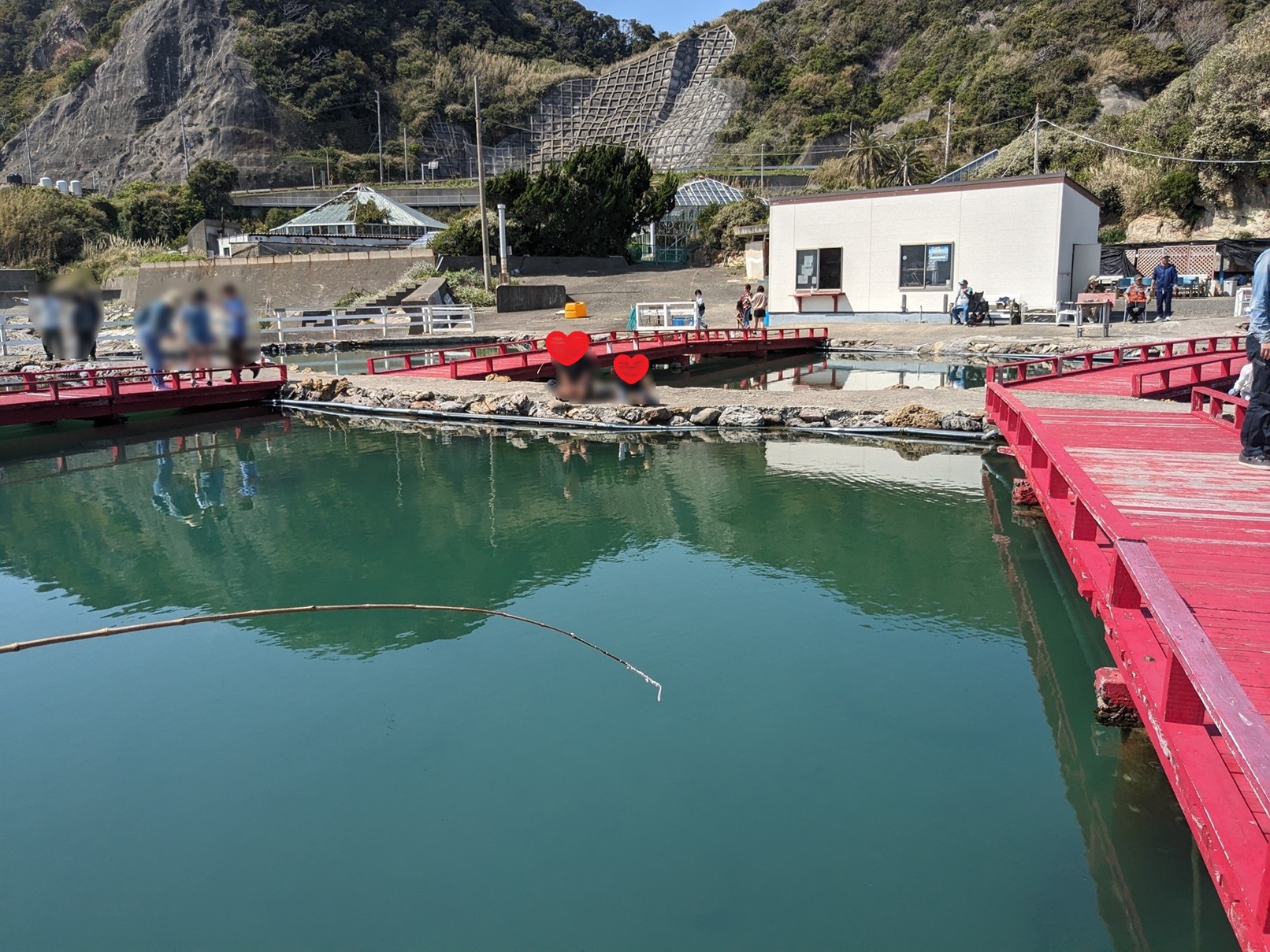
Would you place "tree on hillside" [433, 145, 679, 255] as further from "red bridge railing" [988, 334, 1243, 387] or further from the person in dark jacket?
"red bridge railing" [988, 334, 1243, 387]

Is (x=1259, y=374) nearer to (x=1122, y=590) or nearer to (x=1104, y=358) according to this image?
(x=1122, y=590)

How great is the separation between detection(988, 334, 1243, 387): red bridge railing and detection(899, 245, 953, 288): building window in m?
7.68

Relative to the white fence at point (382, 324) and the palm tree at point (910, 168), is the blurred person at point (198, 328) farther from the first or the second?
the palm tree at point (910, 168)

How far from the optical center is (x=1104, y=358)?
1758cm

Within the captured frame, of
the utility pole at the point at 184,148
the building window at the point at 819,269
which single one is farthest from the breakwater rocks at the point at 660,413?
the utility pole at the point at 184,148

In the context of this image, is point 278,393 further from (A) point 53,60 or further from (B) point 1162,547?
(A) point 53,60

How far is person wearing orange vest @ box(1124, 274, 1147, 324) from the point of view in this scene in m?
25.4

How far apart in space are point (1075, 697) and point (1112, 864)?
199 centimetres

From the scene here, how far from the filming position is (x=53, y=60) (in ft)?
298

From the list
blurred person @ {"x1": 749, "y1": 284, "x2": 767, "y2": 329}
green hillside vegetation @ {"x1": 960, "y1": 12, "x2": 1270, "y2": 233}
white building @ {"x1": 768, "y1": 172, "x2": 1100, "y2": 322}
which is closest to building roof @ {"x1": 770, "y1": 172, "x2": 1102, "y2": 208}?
white building @ {"x1": 768, "y1": 172, "x2": 1100, "y2": 322}

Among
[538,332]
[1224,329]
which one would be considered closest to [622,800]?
[1224,329]

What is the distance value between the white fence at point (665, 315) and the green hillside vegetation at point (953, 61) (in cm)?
2657

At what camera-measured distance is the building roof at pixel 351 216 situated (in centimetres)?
4972

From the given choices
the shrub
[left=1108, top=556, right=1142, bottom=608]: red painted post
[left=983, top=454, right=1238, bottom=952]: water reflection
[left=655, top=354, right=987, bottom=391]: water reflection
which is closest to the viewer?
[left=983, top=454, right=1238, bottom=952]: water reflection
